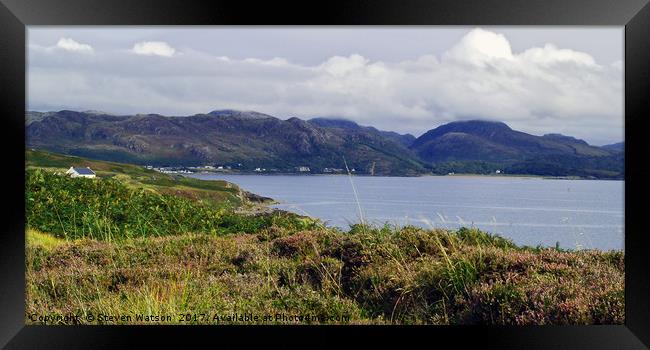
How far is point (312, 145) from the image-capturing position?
33.9 m

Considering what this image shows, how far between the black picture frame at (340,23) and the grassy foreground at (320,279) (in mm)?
383

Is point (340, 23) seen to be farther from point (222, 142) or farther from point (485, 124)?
point (485, 124)

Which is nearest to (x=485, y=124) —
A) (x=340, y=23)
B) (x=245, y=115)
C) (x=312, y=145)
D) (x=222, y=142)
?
(x=312, y=145)

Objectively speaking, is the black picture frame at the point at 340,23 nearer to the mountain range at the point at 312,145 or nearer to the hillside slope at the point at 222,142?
the mountain range at the point at 312,145

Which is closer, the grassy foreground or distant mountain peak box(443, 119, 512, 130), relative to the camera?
the grassy foreground

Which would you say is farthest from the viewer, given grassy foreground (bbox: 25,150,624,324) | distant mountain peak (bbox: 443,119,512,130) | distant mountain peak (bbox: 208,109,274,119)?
distant mountain peak (bbox: 208,109,274,119)

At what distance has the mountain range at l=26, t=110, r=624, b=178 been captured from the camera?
28812 mm

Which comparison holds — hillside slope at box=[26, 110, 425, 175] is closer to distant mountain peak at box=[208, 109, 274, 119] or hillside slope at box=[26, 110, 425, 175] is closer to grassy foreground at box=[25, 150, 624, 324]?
distant mountain peak at box=[208, 109, 274, 119]

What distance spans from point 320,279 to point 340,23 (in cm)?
303

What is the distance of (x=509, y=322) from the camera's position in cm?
564

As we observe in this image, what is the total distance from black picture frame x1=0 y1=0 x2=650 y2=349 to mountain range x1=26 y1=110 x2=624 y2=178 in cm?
1407

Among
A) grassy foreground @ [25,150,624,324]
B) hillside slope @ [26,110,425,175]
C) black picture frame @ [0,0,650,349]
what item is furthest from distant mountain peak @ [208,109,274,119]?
black picture frame @ [0,0,650,349]

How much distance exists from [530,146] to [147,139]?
29557mm

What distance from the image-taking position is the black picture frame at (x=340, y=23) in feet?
16.6
